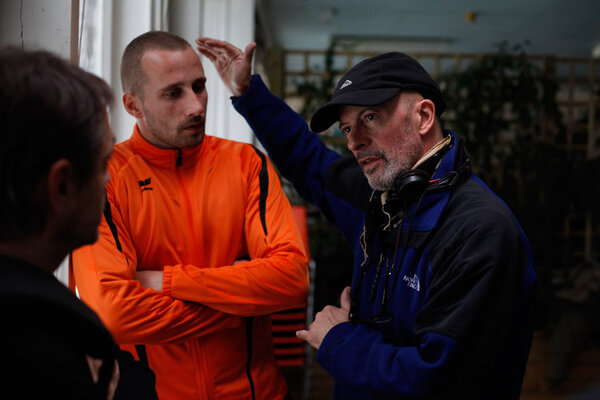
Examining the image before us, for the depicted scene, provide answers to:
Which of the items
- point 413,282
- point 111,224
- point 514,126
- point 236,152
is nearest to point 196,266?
point 111,224

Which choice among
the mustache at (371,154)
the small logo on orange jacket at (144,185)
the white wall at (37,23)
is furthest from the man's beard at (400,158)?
the white wall at (37,23)

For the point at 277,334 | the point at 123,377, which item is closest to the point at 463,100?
the point at 277,334

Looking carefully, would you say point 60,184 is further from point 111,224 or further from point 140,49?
point 140,49

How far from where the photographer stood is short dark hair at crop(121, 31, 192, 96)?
141 centimetres

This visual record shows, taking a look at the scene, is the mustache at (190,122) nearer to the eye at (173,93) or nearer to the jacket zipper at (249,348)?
the eye at (173,93)

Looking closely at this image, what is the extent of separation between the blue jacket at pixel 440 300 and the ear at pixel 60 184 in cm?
76

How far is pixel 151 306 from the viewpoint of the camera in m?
1.26

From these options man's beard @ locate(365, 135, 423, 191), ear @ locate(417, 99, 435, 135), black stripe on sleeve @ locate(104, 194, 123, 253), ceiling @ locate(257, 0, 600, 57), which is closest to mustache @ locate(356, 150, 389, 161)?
man's beard @ locate(365, 135, 423, 191)

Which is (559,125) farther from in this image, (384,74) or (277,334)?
(384,74)

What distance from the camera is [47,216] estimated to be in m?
0.65

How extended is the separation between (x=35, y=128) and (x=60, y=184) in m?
0.08

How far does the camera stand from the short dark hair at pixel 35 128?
23.5 inches

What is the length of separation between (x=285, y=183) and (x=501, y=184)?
222cm

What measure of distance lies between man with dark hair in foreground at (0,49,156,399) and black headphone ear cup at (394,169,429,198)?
805mm
